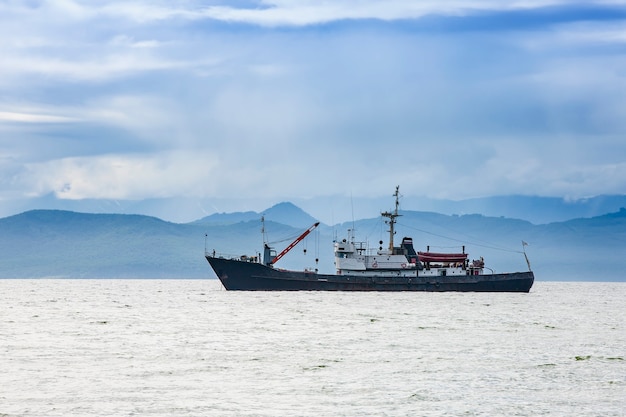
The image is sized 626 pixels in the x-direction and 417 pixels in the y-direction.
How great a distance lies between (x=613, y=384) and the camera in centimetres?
4500

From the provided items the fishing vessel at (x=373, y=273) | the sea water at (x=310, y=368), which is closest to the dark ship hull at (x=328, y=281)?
the fishing vessel at (x=373, y=273)

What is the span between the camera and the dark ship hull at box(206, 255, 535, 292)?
5615 inches

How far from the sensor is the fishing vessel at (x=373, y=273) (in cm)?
14250

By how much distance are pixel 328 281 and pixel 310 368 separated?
93.7 meters

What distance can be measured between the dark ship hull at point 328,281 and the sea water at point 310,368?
50.4 metres

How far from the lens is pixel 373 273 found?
14300 cm

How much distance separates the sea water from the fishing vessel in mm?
50268

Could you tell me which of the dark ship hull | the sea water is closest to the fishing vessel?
the dark ship hull

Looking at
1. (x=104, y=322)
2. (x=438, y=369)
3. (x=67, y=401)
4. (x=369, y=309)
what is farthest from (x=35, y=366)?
(x=369, y=309)

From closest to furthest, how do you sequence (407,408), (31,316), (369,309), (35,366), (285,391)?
(407,408) < (285,391) < (35,366) < (31,316) < (369,309)

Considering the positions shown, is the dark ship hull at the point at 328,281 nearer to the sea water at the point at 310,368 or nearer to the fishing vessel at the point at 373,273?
the fishing vessel at the point at 373,273

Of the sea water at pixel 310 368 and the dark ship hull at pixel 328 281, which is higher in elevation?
the dark ship hull at pixel 328 281

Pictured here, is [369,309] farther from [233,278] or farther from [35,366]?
[35,366]

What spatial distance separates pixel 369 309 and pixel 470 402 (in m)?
75.7
